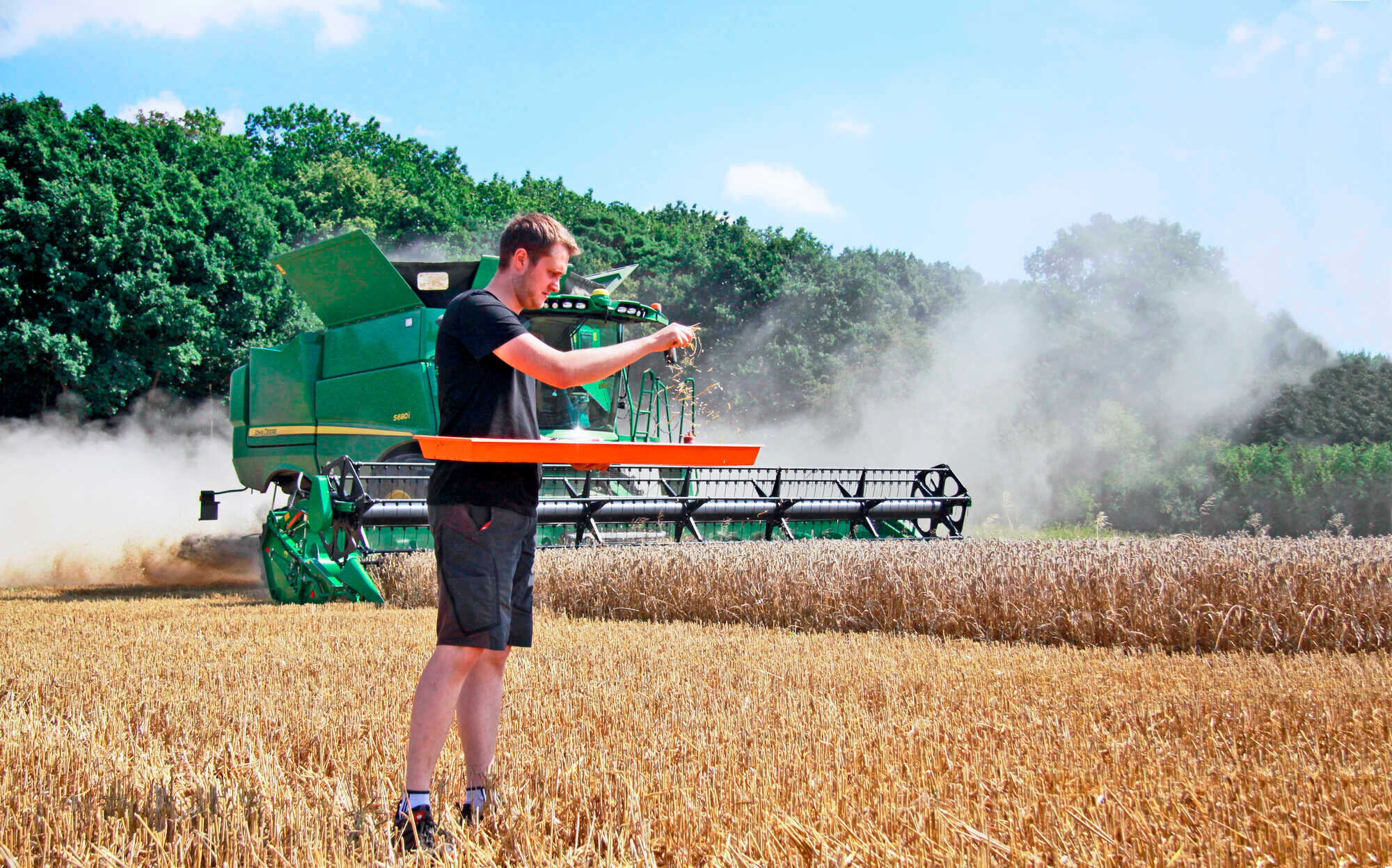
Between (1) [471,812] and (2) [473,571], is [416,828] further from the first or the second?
(2) [473,571]

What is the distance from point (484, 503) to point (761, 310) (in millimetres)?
32049

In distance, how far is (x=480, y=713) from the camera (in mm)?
2617

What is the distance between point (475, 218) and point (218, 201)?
11.9m

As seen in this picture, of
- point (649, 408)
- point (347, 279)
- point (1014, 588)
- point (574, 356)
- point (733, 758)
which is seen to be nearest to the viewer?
point (574, 356)

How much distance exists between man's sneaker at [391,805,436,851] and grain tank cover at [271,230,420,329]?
8474mm

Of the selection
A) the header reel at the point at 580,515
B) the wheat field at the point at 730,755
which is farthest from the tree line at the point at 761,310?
the wheat field at the point at 730,755

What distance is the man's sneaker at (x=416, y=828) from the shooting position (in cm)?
237

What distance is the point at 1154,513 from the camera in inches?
→ 984

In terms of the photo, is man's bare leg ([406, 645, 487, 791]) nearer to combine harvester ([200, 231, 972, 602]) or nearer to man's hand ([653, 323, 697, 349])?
man's hand ([653, 323, 697, 349])

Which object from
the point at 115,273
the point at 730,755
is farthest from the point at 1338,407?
the point at 115,273

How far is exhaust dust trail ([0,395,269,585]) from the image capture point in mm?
13281

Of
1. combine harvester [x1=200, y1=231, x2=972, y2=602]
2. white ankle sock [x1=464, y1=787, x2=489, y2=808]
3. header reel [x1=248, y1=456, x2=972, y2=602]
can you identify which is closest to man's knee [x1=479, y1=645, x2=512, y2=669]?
white ankle sock [x1=464, y1=787, x2=489, y2=808]

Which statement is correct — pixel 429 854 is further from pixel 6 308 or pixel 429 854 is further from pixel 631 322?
pixel 6 308

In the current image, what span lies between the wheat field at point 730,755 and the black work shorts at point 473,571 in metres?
0.45
